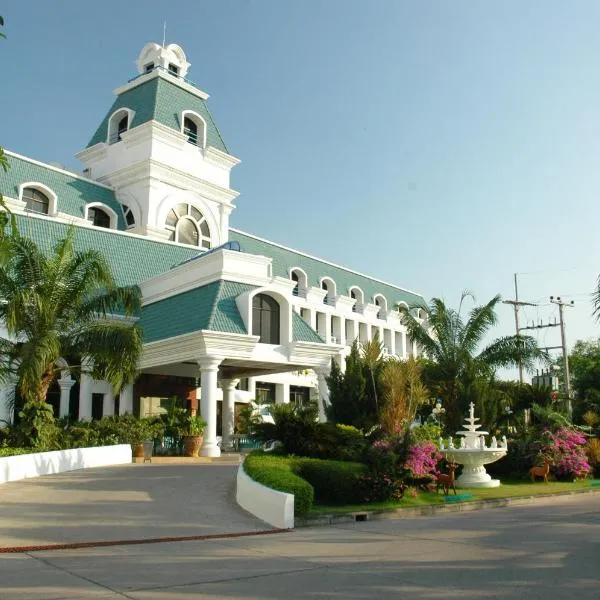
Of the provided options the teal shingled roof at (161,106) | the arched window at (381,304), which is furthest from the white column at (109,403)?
the arched window at (381,304)

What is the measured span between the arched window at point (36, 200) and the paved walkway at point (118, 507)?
61.4ft

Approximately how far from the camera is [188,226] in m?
39.3

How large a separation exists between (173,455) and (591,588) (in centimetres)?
1836

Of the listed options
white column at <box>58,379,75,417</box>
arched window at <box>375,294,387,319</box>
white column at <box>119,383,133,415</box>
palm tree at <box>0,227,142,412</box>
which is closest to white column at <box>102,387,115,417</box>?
white column at <box>119,383,133,415</box>

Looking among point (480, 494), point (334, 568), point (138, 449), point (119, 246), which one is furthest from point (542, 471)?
point (119, 246)

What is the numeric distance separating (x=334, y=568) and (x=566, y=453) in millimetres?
16132

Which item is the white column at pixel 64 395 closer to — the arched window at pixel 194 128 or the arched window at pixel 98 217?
the arched window at pixel 98 217

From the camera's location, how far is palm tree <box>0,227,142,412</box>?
59.4 ft

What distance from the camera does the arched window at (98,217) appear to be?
36.5 m

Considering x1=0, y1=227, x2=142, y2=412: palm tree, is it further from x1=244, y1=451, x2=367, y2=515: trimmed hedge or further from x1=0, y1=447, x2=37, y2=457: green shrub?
x1=244, y1=451, x2=367, y2=515: trimmed hedge

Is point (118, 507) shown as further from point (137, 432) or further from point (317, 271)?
point (317, 271)

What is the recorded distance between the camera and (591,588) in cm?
725

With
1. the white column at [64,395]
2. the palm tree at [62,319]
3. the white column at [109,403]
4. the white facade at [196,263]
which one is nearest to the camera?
the palm tree at [62,319]

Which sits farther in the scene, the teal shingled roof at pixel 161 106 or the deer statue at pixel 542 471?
the teal shingled roof at pixel 161 106
